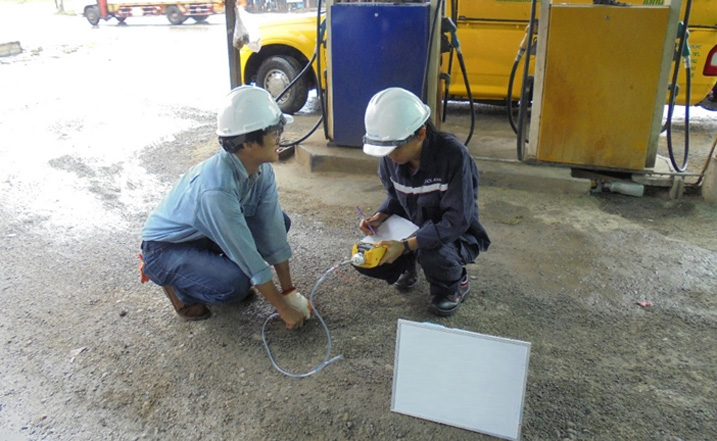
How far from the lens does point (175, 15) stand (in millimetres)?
17469

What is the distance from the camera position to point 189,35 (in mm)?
15328

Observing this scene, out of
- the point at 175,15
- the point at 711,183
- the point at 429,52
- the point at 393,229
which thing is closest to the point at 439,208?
the point at 393,229

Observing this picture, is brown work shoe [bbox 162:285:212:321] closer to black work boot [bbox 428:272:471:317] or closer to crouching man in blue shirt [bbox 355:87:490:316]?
crouching man in blue shirt [bbox 355:87:490:316]

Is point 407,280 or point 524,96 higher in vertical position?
point 524,96

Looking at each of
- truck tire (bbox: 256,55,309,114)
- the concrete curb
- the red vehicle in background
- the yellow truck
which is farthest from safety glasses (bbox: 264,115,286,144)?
the red vehicle in background

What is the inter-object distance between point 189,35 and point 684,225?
47.8 feet

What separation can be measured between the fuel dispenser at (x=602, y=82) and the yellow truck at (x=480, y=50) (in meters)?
1.14

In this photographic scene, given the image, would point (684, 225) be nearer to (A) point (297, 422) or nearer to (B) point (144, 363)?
(A) point (297, 422)

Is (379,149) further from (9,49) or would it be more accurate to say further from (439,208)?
(9,49)

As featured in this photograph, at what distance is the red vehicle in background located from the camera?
17125 mm

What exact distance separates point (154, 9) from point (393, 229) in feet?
58.1

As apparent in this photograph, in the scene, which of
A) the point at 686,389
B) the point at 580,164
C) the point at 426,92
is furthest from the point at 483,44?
the point at 686,389

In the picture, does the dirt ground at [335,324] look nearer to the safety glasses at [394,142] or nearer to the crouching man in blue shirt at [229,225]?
the crouching man in blue shirt at [229,225]

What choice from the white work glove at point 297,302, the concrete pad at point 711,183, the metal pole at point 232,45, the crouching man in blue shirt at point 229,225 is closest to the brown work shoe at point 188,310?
the crouching man in blue shirt at point 229,225
